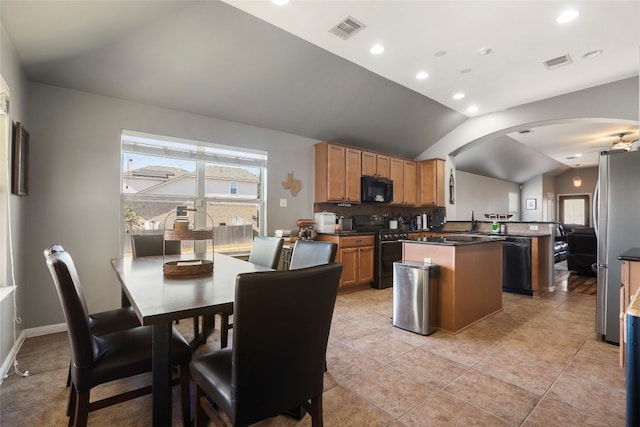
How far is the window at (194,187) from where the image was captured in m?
Result: 3.49

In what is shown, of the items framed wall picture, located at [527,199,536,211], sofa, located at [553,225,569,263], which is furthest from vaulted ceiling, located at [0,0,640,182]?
framed wall picture, located at [527,199,536,211]

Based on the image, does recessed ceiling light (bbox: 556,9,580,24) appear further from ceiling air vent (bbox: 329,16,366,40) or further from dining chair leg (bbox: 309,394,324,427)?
dining chair leg (bbox: 309,394,324,427)

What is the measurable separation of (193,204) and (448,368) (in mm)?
3356

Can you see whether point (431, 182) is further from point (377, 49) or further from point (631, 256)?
point (631, 256)

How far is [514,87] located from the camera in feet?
14.2

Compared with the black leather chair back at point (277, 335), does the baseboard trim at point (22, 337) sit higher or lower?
lower

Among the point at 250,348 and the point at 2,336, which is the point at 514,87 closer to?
the point at 250,348

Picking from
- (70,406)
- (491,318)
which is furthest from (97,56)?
(491,318)

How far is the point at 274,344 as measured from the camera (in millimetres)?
1114

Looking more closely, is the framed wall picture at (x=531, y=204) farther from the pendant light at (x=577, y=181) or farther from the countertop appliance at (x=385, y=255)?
the countertop appliance at (x=385, y=255)

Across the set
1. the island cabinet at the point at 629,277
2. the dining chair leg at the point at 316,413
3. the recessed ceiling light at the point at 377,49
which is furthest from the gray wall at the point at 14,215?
the island cabinet at the point at 629,277

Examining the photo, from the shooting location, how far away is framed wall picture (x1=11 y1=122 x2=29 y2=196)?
2406 millimetres

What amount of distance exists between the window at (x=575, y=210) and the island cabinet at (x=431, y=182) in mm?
8736

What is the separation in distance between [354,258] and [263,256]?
2.25 metres
